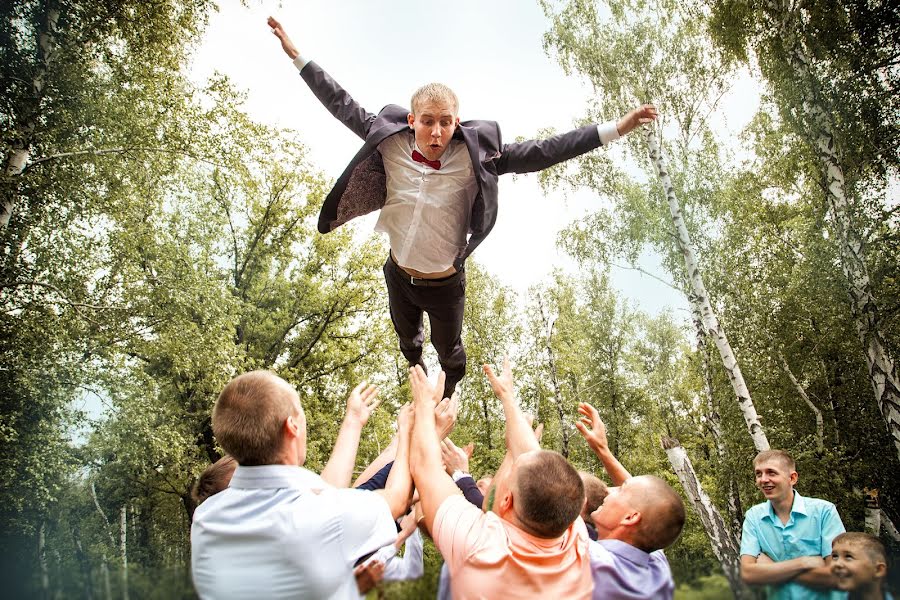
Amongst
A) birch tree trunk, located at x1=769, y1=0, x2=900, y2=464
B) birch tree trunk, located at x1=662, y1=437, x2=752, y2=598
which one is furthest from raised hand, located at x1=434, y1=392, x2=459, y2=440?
birch tree trunk, located at x1=769, y1=0, x2=900, y2=464

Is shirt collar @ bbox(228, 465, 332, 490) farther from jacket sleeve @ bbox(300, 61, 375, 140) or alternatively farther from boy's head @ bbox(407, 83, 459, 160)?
jacket sleeve @ bbox(300, 61, 375, 140)

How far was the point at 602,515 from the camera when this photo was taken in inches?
79.2

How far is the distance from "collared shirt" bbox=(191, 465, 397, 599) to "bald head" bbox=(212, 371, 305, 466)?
42mm

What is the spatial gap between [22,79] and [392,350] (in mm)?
11002

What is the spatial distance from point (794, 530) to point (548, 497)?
235cm

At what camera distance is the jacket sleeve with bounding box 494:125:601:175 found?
3.24 m

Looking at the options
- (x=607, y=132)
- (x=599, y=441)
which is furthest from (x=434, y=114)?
(x=599, y=441)

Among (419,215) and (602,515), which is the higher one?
(419,215)

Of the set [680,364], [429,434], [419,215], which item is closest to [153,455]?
[419,215]

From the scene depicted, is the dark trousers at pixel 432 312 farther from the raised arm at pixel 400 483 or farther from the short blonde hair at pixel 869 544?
the short blonde hair at pixel 869 544

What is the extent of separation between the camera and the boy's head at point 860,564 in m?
1.39

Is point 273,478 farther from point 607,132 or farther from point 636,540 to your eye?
point 607,132

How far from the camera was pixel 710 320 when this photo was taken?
1123 cm

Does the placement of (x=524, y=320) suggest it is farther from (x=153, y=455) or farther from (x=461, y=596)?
(x=461, y=596)
